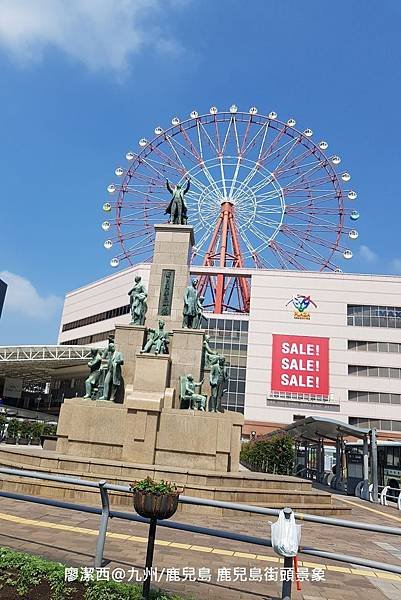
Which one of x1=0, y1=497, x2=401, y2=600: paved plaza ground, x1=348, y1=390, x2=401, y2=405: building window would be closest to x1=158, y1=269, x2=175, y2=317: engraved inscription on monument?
x1=0, y1=497, x2=401, y2=600: paved plaza ground

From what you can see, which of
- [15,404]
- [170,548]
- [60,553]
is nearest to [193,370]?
[170,548]

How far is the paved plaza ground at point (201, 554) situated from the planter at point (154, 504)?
1263 millimetres

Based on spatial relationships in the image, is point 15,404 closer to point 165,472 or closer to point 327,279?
point 327,279

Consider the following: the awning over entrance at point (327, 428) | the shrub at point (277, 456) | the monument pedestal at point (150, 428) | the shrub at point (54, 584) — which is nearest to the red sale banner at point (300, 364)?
the shrub at point (277, 456)

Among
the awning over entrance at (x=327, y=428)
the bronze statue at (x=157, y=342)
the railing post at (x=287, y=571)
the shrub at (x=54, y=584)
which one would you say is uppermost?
the bronze statue at (x=157, y=342)

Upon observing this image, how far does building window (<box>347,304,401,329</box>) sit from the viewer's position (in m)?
58.4

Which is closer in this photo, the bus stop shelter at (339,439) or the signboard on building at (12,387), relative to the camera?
the bus stop shelter at (339,439)

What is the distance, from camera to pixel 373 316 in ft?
194

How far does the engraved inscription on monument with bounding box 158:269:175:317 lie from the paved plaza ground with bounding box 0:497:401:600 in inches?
388

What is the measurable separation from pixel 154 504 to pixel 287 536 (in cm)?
133

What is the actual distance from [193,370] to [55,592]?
12323 mm

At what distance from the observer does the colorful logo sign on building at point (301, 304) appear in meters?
60.0

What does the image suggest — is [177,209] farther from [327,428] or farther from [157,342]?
[327,428]

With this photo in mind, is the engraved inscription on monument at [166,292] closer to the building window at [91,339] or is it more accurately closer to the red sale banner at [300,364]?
the red sale banner at [300,364]
